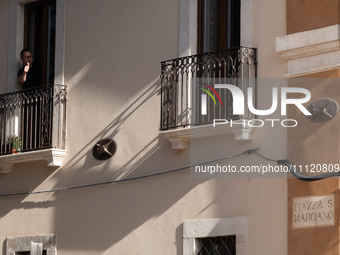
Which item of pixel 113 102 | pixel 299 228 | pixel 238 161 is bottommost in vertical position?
pixel 299 228

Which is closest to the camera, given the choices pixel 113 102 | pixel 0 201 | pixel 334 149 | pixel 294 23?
pixel 334 149

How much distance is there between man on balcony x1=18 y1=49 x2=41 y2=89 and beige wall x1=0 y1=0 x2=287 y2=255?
Result: 31.5 inches

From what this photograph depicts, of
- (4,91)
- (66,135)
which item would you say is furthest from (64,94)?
(4,91)

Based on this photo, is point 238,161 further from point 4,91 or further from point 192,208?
point 4,91

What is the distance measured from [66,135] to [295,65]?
3992 mm

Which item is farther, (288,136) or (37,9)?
(37,9)

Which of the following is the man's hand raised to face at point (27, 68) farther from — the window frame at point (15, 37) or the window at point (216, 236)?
the window at point (216, 236)

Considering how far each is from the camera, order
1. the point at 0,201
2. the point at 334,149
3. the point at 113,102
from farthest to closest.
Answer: the point at 0,201 < the point at 113,102 < the point at 334,149

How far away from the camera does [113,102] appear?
11750 mm

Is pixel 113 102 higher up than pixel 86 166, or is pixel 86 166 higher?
pixel 113 102

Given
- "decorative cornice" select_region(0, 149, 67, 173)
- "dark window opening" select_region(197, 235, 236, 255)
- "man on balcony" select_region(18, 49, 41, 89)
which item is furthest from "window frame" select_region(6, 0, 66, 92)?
"dark window opening" select_region(197, 235, 236, 255)

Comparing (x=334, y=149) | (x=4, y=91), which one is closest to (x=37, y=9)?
(x=4, y=91)

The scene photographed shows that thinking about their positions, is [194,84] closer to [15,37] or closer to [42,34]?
[42,34]

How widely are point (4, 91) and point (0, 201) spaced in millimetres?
1846
